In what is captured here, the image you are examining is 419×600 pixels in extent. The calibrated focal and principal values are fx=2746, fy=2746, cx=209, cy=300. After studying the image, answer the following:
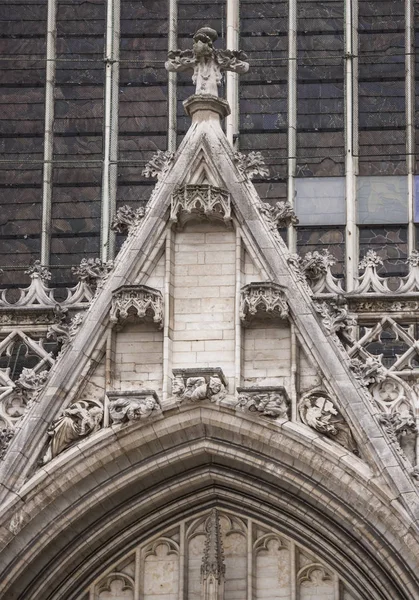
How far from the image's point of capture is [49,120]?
101ft

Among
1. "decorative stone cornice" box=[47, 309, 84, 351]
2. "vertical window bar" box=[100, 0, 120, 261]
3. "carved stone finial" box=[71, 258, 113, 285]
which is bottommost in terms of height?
"decorative stone cornice" box=[47, 309, 84, 351]

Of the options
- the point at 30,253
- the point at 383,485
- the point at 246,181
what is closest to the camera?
the point at 383,485

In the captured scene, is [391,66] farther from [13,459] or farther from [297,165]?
[13,459]

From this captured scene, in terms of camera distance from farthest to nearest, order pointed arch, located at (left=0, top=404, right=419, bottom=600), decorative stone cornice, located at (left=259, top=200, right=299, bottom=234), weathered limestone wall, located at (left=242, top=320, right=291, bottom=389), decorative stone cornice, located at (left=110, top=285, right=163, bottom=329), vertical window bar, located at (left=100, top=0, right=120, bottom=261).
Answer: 1. vertical window bar, located at (left=100, top=0, right=120, bottom=261)
2. decorative stone cornice, located at (left=259, top=200, right=299, bottom=234)
3. decorative stone cornice, located at (left=110, top=285, right=163, bottom=329)
4. weathered limestone wall, located at (left=242, top=320, right=291, bottom=389)
5. pointed arch, located at (left=0, top=404, right=419, bottom=600)

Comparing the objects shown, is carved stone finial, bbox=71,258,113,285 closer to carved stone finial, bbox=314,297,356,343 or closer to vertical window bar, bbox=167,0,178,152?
carved stone finial, bbox=314,297,356,343

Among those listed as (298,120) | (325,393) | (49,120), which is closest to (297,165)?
(298,120)

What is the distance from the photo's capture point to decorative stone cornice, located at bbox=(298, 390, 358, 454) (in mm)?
24859

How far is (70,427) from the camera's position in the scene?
82.1ft

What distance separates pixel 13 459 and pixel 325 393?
2.90m

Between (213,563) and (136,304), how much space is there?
8.26ft

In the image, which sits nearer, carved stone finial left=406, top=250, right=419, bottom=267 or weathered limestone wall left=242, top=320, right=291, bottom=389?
weathered limestone wall left=242, top=320, right=291, bottom=389

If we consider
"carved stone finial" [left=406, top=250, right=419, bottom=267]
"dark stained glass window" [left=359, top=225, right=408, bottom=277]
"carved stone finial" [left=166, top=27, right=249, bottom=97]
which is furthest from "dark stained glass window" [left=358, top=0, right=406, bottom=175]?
"carved stone finial" [left=166, top=27, right=249, bottom=97]

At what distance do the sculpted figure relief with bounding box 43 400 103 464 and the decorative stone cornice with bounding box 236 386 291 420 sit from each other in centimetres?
134

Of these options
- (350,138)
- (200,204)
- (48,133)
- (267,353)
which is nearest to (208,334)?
(267,353)
